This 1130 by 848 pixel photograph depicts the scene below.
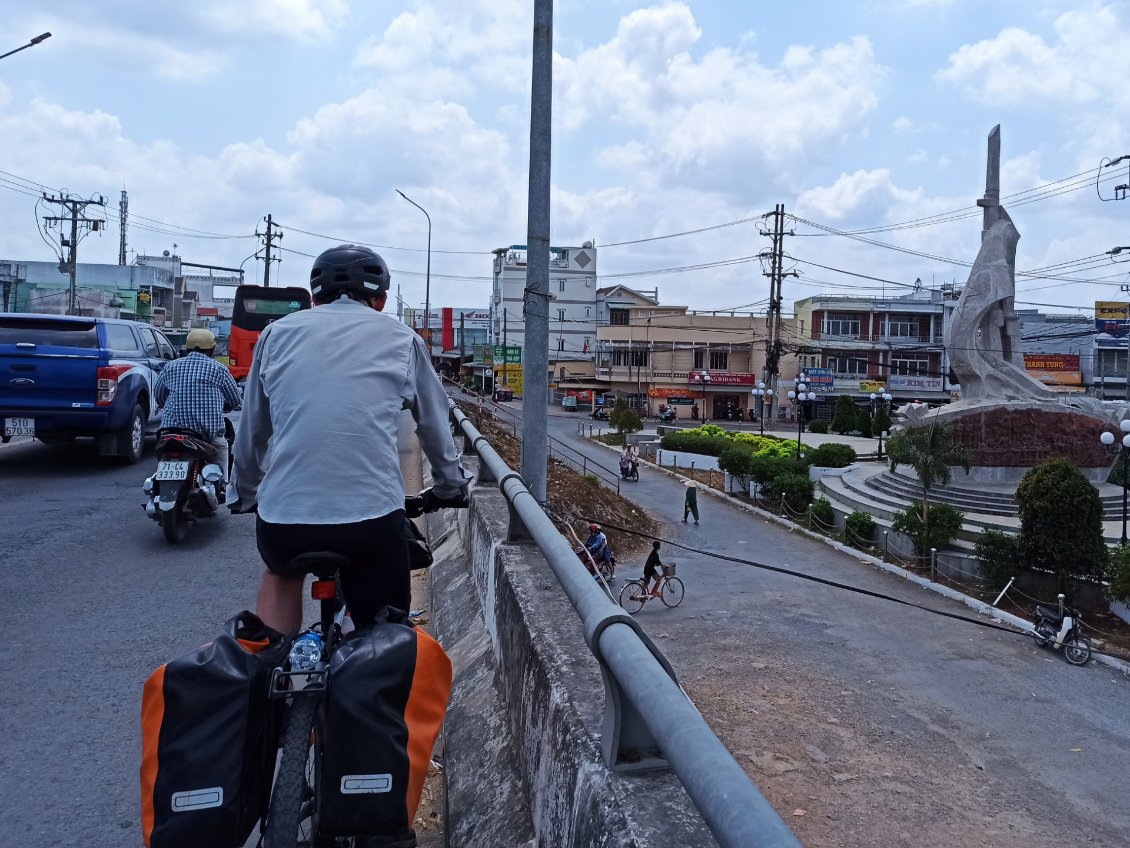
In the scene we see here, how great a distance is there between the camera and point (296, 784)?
204 cm

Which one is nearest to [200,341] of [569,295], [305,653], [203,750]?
[305,653]

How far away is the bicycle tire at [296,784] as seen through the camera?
1.99m

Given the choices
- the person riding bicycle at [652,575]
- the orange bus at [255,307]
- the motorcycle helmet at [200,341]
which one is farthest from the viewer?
the orange bus at [255,307]

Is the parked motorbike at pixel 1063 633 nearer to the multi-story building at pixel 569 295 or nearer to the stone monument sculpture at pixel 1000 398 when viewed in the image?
the stone monument sculpture at pixel 1000 398

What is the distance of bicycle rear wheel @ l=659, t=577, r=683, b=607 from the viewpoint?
56.1 ft

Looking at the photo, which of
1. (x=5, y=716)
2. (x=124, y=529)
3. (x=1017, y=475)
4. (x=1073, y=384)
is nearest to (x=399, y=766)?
(x=5, y=716)

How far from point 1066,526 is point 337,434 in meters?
19.3

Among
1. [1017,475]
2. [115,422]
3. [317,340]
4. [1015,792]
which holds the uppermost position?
[317,340]

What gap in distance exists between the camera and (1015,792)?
8.84 m

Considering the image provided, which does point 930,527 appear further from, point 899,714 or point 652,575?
point 899,714

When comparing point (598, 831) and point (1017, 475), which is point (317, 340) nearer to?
point (598, 831)

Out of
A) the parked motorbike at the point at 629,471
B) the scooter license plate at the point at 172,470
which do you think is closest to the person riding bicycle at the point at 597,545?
the scooter license plate at the point at 172,470

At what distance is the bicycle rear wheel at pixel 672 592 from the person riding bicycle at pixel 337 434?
1481 cm

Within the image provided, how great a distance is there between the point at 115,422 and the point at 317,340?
25.2 ft
